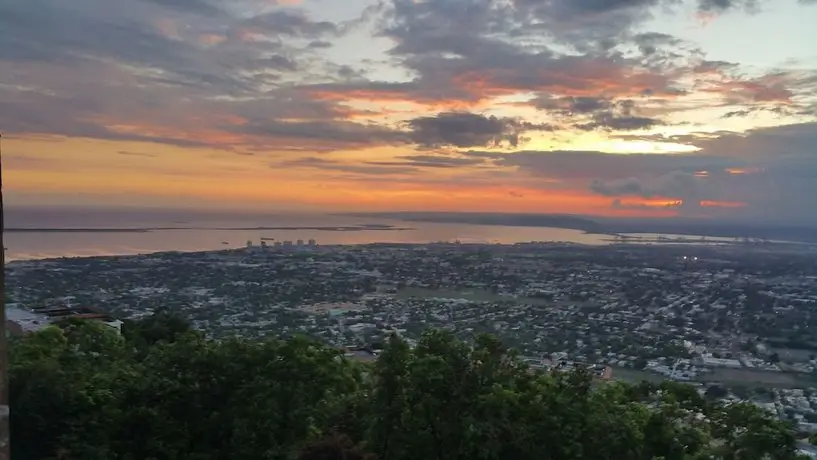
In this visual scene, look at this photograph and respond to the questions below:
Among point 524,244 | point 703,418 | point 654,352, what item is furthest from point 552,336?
point 524,244

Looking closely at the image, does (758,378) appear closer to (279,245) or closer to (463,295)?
(463,295)

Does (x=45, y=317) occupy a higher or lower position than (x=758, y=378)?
higher

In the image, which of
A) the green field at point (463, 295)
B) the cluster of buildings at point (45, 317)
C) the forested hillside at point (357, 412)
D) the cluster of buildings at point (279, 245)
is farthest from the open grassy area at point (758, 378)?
the cluster of buildings at point (279, 245)

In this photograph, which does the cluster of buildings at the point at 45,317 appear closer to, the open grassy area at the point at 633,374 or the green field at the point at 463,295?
the green field at the point at 463,295

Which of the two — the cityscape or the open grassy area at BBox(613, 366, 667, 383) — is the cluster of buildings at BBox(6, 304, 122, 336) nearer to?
the cityscape

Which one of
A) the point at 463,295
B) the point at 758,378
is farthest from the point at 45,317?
the point at 758,378

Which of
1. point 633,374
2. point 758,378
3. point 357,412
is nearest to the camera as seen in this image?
point 357,412

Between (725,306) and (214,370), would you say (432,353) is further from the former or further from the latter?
(725,306)
